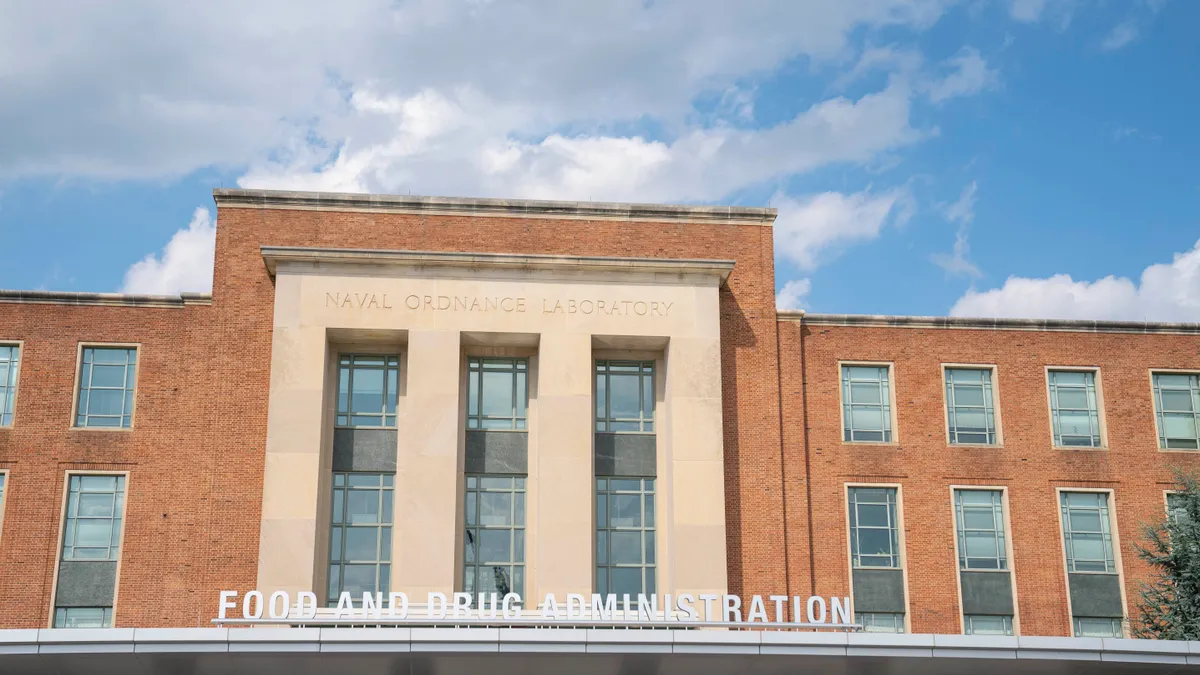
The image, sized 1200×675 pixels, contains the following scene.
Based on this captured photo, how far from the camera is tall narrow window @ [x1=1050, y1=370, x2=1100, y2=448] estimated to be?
1737 inches

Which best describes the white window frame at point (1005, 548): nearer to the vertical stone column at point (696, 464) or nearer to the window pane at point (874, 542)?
the window pane at point (874, 542)

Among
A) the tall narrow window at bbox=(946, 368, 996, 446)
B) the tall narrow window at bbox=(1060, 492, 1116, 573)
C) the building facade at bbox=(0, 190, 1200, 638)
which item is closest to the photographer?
the building facade at bbox=(0, 190, 1200, 638)

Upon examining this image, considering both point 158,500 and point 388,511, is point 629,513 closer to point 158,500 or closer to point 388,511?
point 388,511

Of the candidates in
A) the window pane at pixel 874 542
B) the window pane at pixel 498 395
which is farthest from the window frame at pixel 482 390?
the window pane at pixel 874 542

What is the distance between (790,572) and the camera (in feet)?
135

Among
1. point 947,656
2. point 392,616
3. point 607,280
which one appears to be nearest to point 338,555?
point 392,616

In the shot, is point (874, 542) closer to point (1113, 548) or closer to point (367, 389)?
point (1113, 548)

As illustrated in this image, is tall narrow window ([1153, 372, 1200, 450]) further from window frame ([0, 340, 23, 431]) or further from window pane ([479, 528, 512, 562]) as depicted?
window frame ([0, 340, 23, 431])

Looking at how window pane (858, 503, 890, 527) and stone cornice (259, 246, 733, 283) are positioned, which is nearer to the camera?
stone cornice (259, 246, 733, 283)

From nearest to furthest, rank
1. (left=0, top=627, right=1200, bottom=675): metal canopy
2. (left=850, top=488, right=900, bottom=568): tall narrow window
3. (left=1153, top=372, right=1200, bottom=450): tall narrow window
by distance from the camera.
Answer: (left=0, top=627, right=1200, bottom=675): metal canopy → (left=850, top=488, right=900, bottom=568): tall narrow window → (left=1153, top=372, right=1200, bottom=450): tall narrow window

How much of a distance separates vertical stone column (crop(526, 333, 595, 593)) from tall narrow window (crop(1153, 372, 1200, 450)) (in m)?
17.8

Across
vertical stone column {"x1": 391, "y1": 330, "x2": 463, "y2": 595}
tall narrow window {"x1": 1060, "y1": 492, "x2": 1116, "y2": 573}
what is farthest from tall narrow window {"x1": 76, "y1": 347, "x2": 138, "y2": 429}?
tall narrow window {"x1": 1060, "y1": 492, "x2": 1116, "y2": 573}

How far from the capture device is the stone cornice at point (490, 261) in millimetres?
40906

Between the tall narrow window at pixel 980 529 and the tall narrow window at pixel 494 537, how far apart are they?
12936mm
